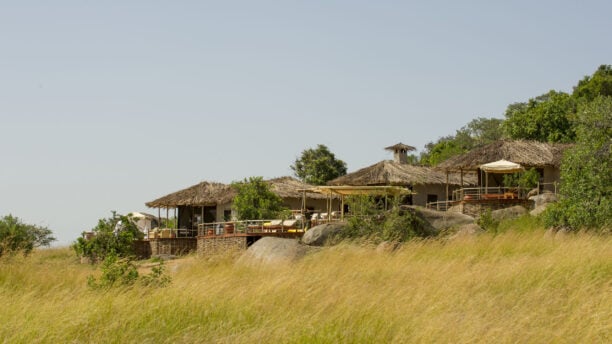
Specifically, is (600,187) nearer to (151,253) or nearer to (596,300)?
(596,300)

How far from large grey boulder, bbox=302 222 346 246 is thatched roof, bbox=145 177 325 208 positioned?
1069cm

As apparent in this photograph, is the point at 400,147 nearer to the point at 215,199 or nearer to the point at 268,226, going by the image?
the point at 215,199

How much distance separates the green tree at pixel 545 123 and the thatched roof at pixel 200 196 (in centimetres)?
1592

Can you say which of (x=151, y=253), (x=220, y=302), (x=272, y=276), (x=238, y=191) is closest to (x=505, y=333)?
(x=220, y=302)

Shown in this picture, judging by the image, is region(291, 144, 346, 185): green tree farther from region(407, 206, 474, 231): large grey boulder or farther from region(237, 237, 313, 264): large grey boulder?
region(237, 237, 313, 264): large grey boulder

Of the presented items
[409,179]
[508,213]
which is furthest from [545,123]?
[508,213]

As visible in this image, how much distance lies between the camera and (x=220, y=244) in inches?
1033

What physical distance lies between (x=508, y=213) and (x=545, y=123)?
1711cm

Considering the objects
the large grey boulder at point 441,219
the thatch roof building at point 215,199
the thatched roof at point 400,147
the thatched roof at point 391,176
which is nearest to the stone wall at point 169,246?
the thatch roof building at point 215,199

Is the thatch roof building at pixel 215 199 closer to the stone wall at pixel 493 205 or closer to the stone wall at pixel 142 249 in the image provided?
the stone wall at pixel 142 249

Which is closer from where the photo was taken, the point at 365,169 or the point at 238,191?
the point at 238,191

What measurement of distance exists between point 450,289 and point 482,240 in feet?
20.7

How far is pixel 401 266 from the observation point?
11.3 metres

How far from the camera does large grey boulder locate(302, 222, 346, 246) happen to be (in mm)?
21906
